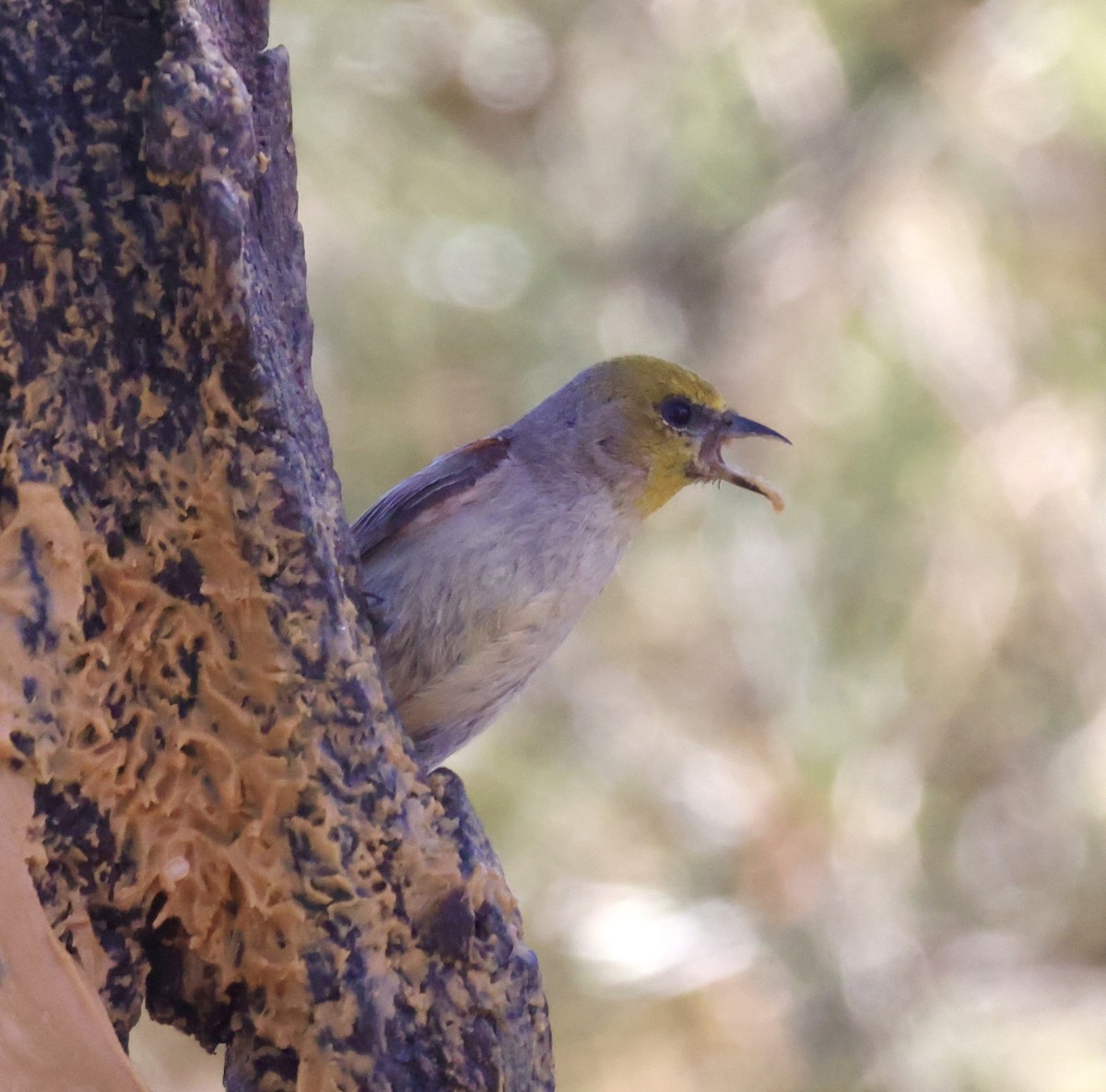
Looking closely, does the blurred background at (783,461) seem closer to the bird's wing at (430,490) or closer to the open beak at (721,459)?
the open beak at (721,459)

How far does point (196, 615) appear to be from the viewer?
2.07 metres

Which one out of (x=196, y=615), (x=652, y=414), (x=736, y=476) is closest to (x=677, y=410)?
(x=652, y=414)

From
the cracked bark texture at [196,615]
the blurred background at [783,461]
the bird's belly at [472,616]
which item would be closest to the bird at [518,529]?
the bird's belly at [472,616]

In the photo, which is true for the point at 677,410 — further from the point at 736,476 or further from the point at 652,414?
the point at 736,476

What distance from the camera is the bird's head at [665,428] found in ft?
10.6

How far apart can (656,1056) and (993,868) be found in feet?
5.16

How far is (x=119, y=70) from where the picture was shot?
1965mm

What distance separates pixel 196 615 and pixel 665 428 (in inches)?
56.7

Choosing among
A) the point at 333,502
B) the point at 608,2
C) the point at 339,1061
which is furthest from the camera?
→ the point at 608,2

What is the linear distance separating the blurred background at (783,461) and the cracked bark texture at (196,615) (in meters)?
3.28

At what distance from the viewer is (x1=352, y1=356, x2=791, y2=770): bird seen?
2799 mm

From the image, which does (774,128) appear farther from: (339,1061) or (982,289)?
(339,1061)

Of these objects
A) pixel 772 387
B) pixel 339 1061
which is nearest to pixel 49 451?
pixel 339 1061

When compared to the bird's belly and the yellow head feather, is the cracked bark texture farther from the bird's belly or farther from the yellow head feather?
the yellow head feather
